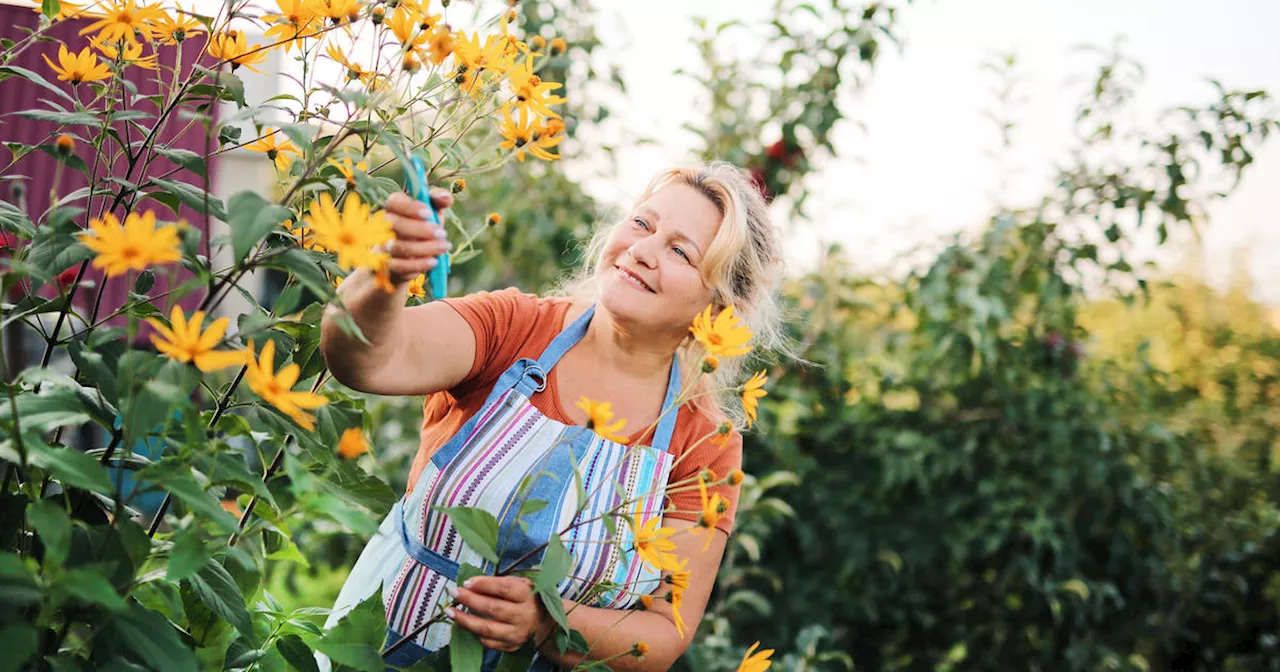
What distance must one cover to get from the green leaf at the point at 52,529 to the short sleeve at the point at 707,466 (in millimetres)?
730

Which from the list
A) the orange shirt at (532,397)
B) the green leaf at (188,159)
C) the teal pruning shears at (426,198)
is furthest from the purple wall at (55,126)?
the teal pruning shears at (426,198)

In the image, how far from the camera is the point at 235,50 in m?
0.94

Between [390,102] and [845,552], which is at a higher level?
[390,102]

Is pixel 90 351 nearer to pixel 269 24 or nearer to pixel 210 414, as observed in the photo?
pixel 210 414

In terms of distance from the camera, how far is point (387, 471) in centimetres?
275

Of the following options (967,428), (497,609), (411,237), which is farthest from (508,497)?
(967,428)

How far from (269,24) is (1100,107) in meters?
2.15

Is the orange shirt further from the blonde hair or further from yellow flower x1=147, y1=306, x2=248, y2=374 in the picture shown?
yellow flower x1=147, y1=306, x2=248, y2=374

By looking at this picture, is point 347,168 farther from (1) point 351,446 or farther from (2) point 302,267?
(1) point 351,446

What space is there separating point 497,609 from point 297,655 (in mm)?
190

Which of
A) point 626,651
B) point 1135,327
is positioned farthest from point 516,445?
point 1135,327

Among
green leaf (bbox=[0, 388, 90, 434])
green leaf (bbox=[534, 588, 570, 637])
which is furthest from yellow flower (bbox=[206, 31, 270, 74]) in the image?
green leaf (bbox=[534, 588, 570, 637])

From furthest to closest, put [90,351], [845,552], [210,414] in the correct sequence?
[845,552] → [210,414] → [90,351]

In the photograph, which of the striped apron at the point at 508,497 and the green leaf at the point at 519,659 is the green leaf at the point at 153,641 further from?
the striped apron at the point at 508,497
